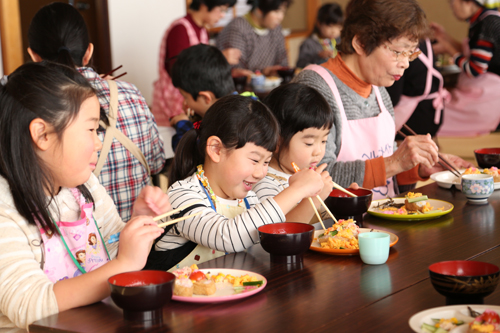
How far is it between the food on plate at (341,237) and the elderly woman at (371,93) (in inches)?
25.5

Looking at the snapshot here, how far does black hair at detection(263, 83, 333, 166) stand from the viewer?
6.56ft

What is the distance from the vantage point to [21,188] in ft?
4.20

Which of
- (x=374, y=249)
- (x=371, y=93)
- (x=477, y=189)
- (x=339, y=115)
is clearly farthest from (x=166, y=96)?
(x=374, y=249)

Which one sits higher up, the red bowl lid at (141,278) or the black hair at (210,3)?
the black hair at (210,3)

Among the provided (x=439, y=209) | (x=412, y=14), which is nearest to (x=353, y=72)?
(x=412, y=14)

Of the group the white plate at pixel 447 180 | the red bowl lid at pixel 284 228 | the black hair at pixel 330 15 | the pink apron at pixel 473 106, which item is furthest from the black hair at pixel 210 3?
the red bowl lid at pixel 284 228

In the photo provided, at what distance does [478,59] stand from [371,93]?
2557 mm

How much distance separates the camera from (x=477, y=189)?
1.92 metres

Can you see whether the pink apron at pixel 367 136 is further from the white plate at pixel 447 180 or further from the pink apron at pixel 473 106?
the pink apron at pixel 473 106

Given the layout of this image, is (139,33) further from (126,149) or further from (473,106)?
(126,149)

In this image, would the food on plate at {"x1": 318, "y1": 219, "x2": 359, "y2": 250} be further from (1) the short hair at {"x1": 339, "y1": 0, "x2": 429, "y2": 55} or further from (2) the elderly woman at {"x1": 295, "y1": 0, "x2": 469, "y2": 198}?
(1) the short hair at {"x1": 339, "y1": 0, "x2": 429, "y2": 55}

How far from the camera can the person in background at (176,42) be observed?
4293mm

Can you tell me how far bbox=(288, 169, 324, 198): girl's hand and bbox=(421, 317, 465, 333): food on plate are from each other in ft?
2.09

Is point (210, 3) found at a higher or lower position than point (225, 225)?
higher
